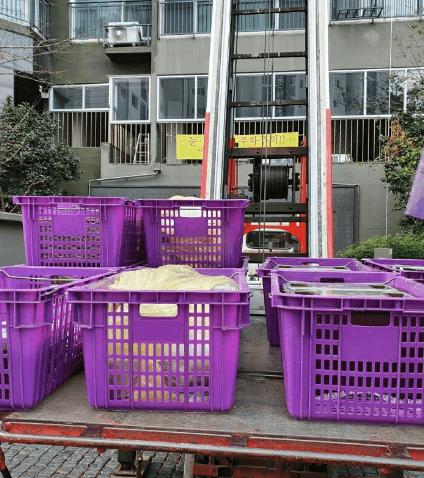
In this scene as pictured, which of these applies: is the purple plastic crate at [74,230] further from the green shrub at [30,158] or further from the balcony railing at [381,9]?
the balcony railing at [381,9]

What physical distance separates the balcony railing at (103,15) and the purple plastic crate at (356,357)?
13.4 m

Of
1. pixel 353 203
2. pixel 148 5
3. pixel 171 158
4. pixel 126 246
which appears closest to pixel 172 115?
pixel 171 158

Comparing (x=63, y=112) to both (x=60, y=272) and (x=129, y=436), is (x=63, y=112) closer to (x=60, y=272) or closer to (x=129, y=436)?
(x=60, y=272)

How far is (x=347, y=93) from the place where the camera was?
12.2m

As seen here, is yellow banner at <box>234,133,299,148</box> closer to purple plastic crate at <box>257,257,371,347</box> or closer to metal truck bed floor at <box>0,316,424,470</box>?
purple plastic crate at <box>257,257,371,347</box>

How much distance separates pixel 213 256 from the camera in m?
2.94

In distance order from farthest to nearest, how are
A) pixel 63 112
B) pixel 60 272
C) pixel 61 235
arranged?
1. pixel 63 112
2. pixel 61 235
3. pixel 60 272

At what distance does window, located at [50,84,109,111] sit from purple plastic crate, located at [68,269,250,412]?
1297 centimetres

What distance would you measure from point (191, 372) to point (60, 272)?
1208 millimetres

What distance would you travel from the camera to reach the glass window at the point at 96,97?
13852 mm

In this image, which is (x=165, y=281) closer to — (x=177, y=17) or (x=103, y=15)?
(x=177, y=17)

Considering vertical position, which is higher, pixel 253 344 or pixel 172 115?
pixel 172 115

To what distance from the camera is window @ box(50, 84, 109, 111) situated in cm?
1386

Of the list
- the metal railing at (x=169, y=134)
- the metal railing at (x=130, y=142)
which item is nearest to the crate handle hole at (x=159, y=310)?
the metal railing at (x=169, y=134)
